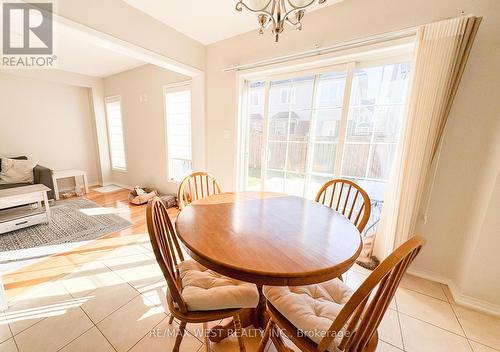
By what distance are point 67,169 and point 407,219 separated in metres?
5.72

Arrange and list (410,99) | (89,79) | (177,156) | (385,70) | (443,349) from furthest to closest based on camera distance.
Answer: (89,79) < (177,156) < (385,70) < (410,99) < (443,349)

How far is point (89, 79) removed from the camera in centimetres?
395

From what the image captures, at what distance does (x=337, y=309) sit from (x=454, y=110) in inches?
68.2

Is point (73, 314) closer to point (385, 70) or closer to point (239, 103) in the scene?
point (239, 103)

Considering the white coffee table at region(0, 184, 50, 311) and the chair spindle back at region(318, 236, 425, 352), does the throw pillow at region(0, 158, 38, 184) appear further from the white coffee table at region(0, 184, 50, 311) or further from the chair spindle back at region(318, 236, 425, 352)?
the chair spindle back at region(318, 236, 425, 352)

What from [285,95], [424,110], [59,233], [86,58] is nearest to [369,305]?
[424,110]

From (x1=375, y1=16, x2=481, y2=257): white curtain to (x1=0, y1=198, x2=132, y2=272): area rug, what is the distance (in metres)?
3.08

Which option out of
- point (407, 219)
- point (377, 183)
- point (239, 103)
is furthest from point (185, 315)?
point (239, 103)

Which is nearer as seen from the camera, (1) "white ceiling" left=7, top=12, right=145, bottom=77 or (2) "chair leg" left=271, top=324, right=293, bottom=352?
(2) "chair leg" left=271, top=324, right=293, bottom=352

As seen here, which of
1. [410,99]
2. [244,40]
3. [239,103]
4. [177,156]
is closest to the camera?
[410,99]

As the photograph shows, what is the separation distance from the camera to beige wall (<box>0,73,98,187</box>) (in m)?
3.25

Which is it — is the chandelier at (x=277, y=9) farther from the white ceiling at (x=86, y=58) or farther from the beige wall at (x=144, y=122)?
the beige wall at (x=144, y=122)

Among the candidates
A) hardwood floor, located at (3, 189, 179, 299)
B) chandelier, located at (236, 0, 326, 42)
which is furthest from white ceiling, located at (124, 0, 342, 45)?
hardwood floor, located at (3, 189, 179, 299)

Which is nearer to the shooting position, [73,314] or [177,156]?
[73,314]
